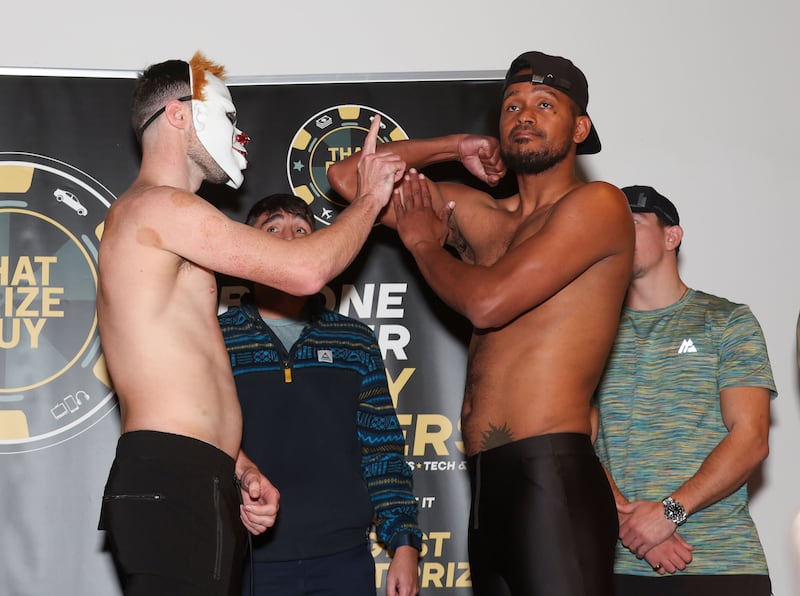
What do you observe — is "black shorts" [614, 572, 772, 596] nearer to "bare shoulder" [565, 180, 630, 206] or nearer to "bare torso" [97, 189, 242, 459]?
"bare shoulder" [565, 180, 630, 206]

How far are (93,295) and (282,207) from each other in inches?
32.5

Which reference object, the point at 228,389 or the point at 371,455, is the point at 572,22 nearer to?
the point at 371,455

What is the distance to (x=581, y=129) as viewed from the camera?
2.89 metres

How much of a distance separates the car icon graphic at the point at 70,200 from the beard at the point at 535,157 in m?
1.64

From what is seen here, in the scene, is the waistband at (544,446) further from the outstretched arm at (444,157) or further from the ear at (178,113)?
the ear at (178,113)

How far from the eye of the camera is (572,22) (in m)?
3.95

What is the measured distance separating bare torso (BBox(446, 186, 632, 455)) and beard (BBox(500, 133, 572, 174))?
0.59 ft

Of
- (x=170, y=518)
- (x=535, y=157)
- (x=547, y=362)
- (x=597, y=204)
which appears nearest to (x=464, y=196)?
(x=535, y=157)

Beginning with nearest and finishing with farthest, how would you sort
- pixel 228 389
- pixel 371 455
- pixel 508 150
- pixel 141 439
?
pixel 141 439
pixel 228 389
pixel 508 150
pixel 371 455

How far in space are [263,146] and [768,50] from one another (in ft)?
6.85

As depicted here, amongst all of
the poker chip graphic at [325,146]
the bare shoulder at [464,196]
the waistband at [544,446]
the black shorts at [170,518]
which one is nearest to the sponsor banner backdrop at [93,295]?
the poker chip graphic at [325,146]

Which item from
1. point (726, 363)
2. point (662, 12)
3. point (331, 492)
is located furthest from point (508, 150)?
point (662, 12)

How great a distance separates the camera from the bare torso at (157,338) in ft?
7.77

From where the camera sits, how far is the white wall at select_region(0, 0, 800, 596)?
12.6ft
